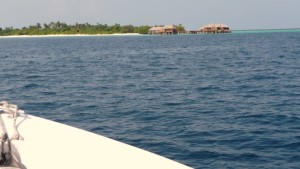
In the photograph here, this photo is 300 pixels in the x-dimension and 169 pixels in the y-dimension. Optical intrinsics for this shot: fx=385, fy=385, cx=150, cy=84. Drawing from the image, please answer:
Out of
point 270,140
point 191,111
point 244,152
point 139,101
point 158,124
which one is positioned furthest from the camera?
point 139,101

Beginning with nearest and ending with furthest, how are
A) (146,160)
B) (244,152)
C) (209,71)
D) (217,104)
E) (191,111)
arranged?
(146,160) < (244,152) < (191,111) < (217,104) < (209,71)

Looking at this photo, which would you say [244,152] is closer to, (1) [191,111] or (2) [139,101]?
(1) [191,111]

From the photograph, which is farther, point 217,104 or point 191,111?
point 217,104

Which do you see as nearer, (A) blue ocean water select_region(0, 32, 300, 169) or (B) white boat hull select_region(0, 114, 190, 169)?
(B) white boat hull select_region(0, 114, 190, 169)

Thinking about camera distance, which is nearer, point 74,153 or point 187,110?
point 74,153

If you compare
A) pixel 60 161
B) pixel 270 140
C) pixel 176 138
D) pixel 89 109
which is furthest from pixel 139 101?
pixel 60 161

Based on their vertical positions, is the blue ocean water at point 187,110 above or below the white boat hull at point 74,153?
below

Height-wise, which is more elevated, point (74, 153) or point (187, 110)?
point (74, 153)

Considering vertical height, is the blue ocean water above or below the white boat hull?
below

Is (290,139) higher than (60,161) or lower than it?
lower

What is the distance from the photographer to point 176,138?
12688mm

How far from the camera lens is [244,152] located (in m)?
11.2

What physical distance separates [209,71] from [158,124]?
20.3m

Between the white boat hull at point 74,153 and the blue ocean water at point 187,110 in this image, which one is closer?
the white boat hull at point 74,153
